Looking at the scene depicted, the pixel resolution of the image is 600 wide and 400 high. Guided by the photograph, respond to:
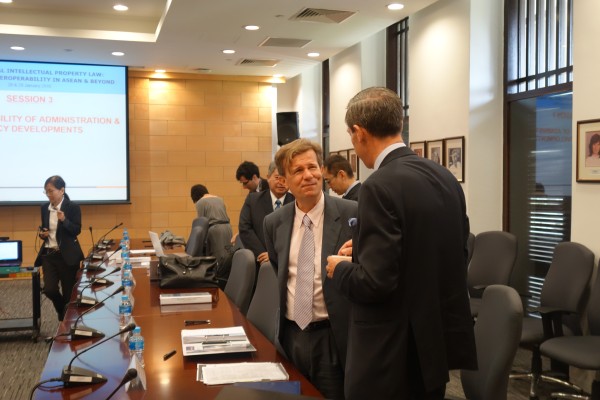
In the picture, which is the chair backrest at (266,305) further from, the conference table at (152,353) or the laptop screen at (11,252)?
the laptop screen at (11,252)

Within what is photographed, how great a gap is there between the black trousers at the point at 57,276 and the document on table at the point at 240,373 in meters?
4.13

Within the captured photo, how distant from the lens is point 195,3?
6156 mm

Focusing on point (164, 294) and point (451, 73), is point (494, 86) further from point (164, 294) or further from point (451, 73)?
point (164, 294)

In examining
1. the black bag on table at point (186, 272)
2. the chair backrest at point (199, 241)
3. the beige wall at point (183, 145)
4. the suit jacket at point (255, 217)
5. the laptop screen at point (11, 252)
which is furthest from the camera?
the beige wall at point (183, 145)

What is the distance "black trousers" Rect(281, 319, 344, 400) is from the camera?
2303 mm

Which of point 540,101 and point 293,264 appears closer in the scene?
point 293,264

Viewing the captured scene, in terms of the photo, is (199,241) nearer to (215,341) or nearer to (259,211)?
(259,211)

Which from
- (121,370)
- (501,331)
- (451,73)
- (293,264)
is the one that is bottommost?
(121,370)

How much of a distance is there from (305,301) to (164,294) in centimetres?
147

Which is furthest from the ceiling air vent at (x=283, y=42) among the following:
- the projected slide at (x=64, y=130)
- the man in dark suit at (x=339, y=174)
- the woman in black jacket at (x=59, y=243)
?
the man in dark suit at (x=339, y=174)

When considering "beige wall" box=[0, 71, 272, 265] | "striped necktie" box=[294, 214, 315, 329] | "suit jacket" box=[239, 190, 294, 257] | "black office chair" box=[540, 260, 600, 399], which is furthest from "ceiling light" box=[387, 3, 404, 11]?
"beige wall" box=[0, 71, 272, 265]

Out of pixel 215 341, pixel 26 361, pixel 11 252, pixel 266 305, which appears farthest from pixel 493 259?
pixel 11 252

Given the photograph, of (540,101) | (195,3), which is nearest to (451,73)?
(540,101)

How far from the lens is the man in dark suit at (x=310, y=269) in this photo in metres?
2.30
